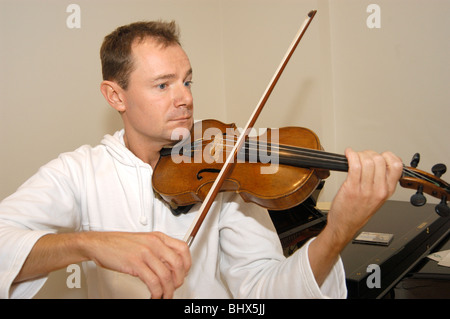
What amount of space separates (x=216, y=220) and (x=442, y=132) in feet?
4.83

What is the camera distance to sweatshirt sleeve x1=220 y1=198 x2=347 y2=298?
108 cm

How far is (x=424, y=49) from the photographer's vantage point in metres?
2.12

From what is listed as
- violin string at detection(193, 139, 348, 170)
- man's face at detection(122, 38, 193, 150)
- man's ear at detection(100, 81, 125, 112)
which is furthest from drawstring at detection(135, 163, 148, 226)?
violin string at detection(193, 139, 348, 170)

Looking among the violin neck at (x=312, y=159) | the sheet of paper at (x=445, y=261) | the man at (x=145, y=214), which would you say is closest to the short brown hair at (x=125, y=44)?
the man at (x=145, y=214)

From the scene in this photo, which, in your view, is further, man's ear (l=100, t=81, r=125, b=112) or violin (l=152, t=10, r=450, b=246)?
man's ear (l=100, t=81, r=125, b=112)

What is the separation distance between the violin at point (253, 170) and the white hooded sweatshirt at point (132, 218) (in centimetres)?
12

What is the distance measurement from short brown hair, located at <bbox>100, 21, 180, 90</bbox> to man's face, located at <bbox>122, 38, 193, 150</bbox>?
26mm

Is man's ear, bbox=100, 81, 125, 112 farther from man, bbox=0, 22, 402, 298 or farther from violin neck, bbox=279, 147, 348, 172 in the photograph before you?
violin neck, bbox=279, 147, 348, 172

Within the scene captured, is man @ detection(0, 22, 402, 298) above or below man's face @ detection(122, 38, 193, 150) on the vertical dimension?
below

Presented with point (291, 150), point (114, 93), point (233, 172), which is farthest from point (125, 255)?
point (114, 93)

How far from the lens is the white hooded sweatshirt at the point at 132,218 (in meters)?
1.25

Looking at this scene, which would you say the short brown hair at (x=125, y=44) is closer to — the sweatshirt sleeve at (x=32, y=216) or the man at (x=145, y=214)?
the man at (x=145, y=214)

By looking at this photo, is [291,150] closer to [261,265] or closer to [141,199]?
[261,265]

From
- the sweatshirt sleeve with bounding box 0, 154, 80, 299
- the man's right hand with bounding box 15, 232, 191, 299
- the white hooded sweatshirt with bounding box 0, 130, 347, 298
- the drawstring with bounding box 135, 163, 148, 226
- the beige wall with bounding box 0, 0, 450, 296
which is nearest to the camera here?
the man's right hand with bounding box 15, 232, 191, 299
